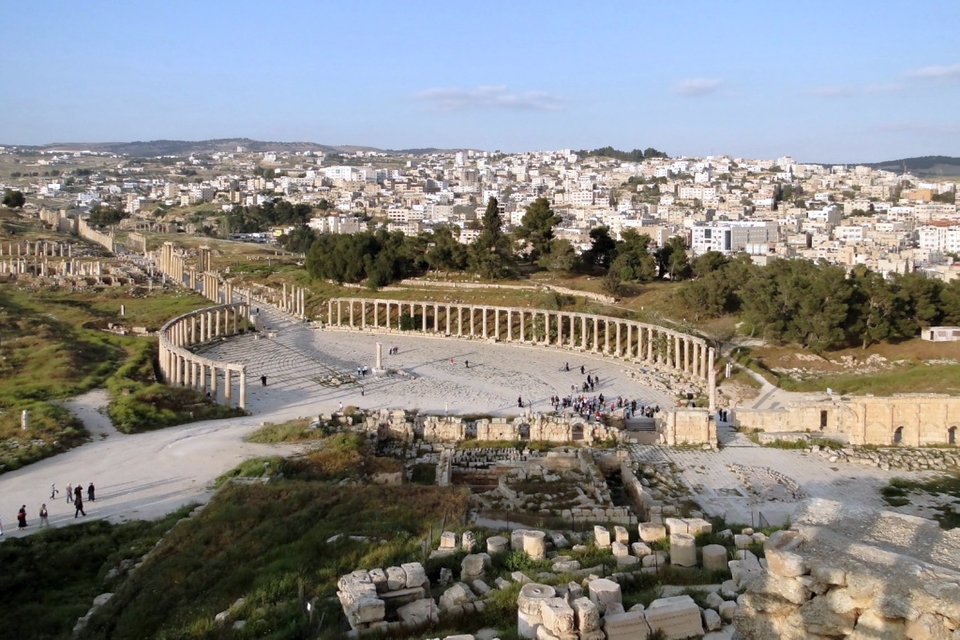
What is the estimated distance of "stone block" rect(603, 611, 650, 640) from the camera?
10.6 m

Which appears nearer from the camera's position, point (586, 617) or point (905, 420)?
point (586, 617)

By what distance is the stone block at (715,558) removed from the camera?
1415cm

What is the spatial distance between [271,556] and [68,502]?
8930 mm

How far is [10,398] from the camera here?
32.0 meters

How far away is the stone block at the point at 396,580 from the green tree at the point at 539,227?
172ft

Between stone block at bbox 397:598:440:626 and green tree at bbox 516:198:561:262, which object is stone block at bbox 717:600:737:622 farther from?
green tree at bbox 516:198:561:262

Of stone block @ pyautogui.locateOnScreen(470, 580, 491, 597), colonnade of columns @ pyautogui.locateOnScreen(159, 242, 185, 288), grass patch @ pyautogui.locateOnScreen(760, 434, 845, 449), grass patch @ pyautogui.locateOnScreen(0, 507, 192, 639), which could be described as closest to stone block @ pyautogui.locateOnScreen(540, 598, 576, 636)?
stone block @ pyautogui.locateOnScreen(470, 580, 491, 597)

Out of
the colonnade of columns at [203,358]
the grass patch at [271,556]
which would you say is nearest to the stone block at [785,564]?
the grass patch at [271,556]

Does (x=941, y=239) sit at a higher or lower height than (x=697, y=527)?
higher

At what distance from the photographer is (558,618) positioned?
10453 mm

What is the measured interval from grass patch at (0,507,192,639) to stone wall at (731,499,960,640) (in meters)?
12.1

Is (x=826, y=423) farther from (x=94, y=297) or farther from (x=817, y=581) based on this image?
(x=94, y=297)

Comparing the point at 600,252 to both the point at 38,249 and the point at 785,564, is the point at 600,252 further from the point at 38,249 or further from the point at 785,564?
the point at 38,249

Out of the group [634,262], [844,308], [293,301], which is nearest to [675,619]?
[844,308]
